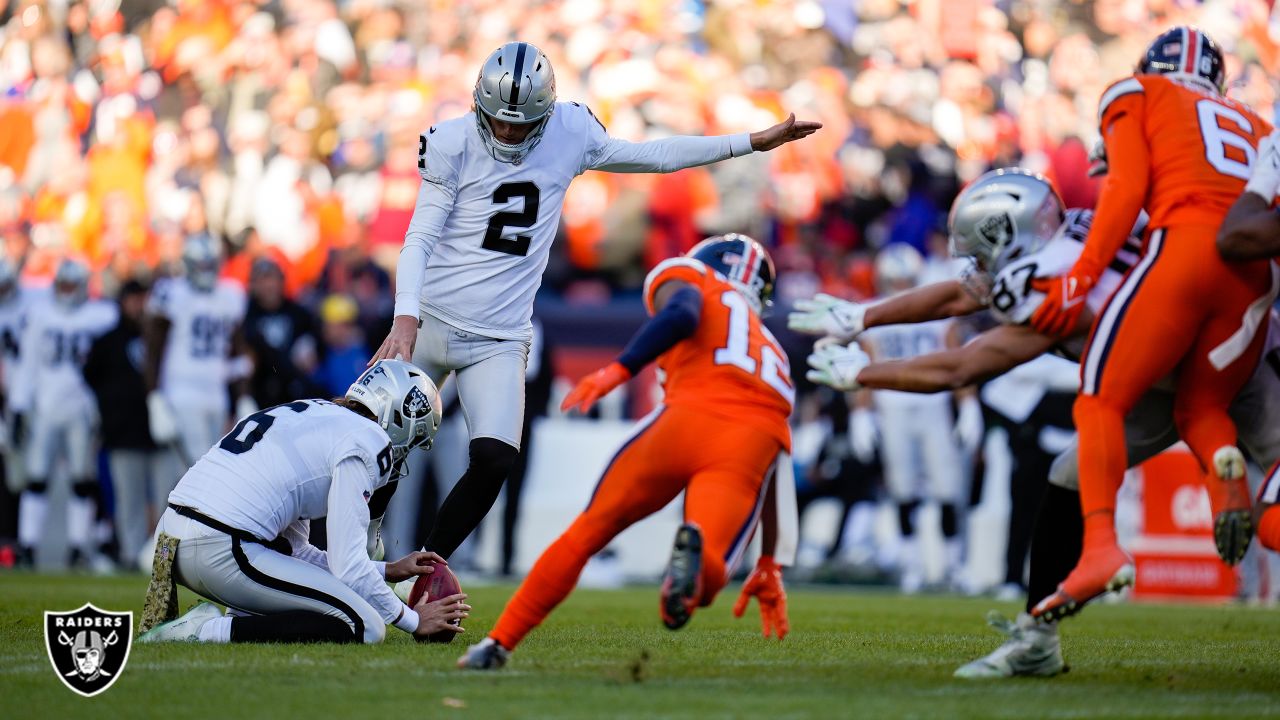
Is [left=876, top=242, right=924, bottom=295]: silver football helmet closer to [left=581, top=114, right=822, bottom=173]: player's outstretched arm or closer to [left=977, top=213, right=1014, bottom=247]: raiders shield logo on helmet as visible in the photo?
[left=581, top=114, right=822, bottom=173]: player's outstretched arm

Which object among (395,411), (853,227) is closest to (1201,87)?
(395,411)

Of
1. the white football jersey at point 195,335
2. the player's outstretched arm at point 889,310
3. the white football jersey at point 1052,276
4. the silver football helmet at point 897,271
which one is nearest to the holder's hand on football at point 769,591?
the player's outstretched arm at point 889,310

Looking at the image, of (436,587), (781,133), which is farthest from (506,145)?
(436,587)

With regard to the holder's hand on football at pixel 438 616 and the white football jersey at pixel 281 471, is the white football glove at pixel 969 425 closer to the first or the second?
the holder's hand on football at pixel 438 616

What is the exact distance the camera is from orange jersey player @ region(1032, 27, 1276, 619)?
436cm

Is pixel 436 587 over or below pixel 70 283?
below

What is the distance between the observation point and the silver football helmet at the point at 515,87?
18.7ft

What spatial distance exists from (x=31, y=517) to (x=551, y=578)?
858 centimetres

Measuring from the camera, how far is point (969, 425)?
10.8 m

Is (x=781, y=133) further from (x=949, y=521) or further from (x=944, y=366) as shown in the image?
(x=949, y=521)

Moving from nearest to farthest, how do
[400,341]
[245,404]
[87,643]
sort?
[87,643] < [400,341] < [245,404]

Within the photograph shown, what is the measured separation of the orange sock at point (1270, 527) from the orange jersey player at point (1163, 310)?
0.12m

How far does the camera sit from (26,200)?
57.7ft

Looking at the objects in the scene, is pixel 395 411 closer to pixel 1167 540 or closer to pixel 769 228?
pixel 1167 540
